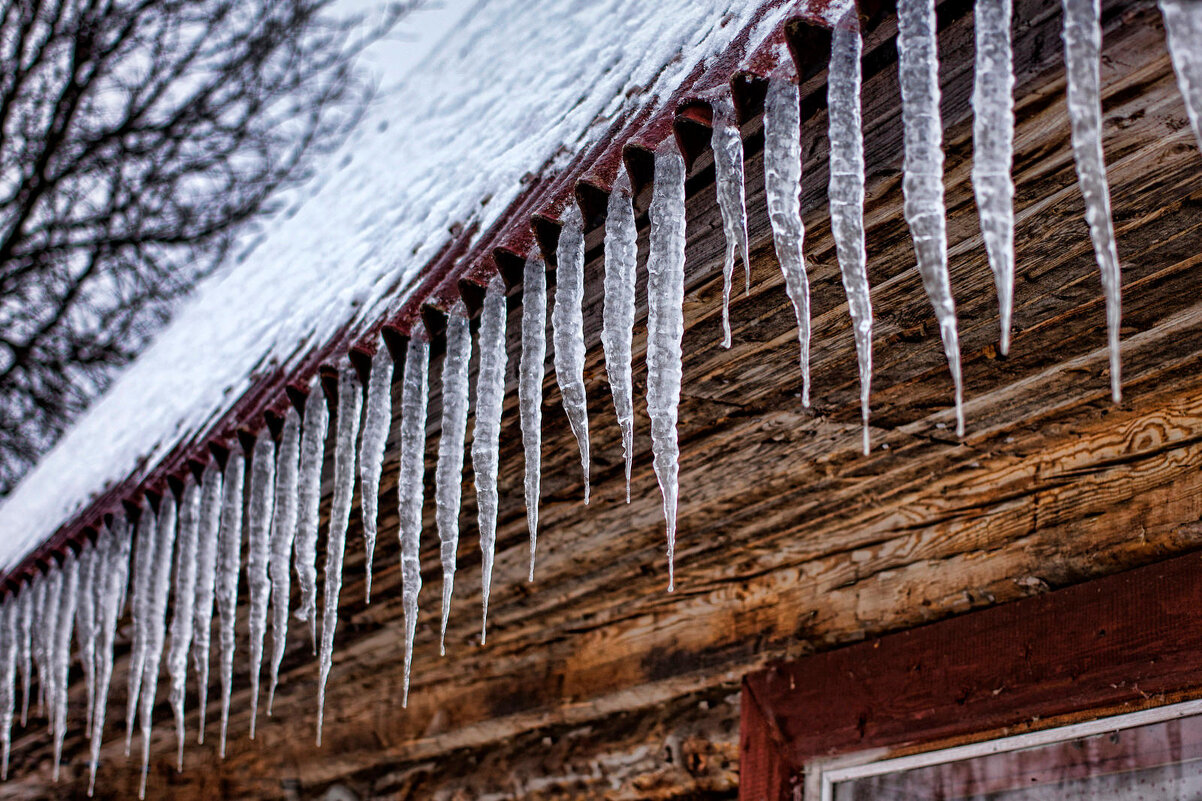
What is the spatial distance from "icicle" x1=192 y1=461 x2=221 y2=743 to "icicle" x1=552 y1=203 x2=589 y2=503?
0.91m

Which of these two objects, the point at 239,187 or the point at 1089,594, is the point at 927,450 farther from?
the point at 239,187

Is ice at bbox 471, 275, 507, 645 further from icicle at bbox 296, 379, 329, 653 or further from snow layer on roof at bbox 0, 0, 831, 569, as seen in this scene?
icicle at bbox 296, 379, 329, 653

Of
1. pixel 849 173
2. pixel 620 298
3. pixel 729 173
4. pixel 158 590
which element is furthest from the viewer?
pixel 158 590

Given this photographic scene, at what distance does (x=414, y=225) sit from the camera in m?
2.34

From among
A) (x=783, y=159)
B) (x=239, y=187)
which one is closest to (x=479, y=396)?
(x=783, y=159)

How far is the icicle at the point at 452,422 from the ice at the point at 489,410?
5 cm

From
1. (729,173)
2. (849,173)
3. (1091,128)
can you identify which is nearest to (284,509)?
(729,173)

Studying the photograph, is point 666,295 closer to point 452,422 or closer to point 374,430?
point 452,422

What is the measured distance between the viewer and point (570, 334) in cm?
148

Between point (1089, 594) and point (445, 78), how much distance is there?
3597mm

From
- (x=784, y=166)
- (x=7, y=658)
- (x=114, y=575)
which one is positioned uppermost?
(x=784, y=166)

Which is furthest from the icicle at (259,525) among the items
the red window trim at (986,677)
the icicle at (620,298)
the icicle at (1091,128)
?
the icicle at (1091,128)

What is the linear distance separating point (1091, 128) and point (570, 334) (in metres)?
0.76

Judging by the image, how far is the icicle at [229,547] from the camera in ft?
6.58
